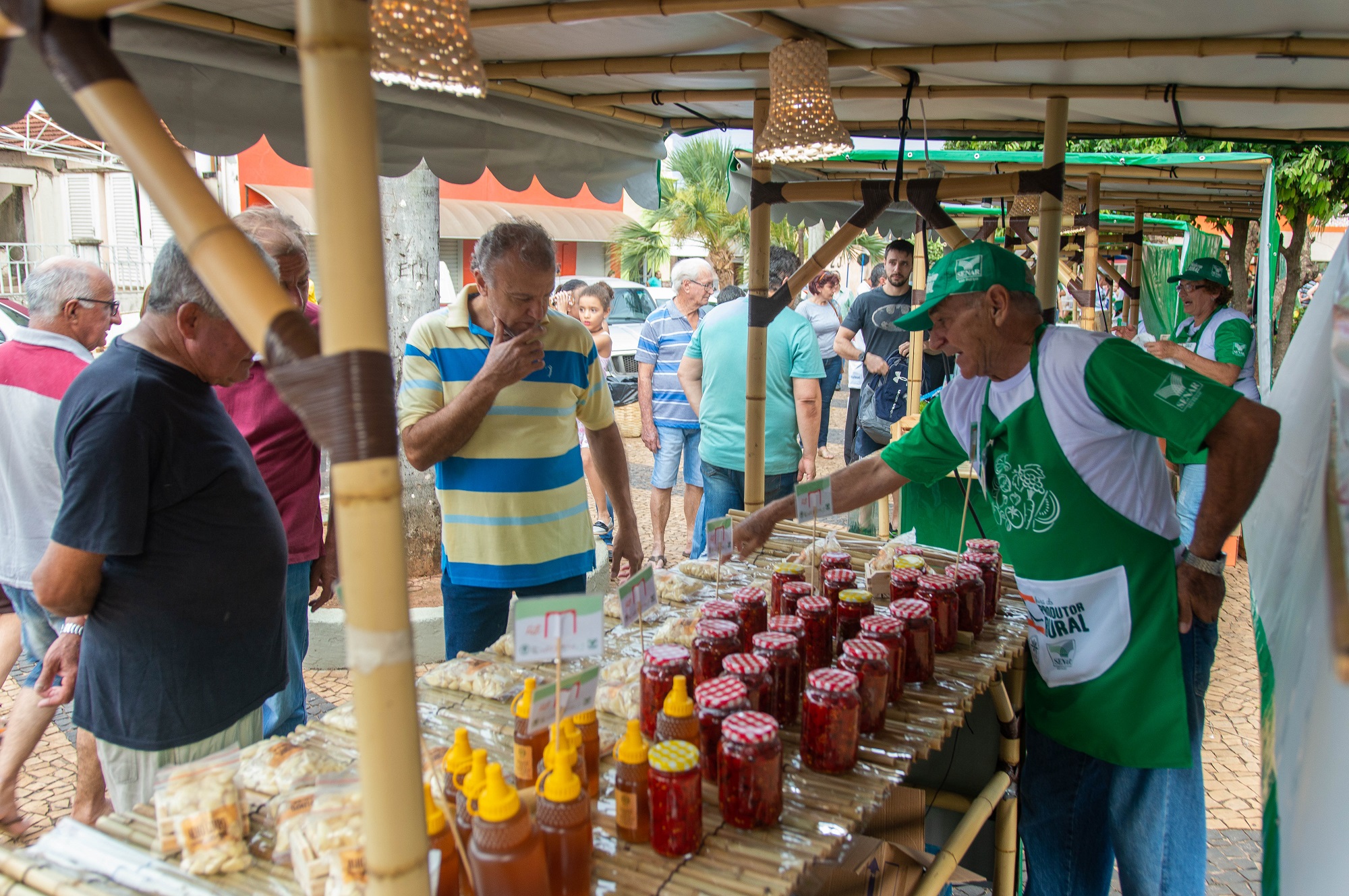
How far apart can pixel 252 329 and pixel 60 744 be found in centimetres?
383

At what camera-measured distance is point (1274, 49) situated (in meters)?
2.35

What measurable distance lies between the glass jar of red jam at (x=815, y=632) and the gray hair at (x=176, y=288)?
139 cm

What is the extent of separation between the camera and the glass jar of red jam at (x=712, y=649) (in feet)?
5.90

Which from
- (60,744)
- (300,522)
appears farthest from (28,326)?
(60,744)

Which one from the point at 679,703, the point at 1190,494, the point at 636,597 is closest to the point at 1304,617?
the point at 679,703

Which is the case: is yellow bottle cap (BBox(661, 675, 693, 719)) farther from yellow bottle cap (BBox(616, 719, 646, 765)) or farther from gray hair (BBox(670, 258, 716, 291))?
gray hair (BBox(670, 258, 716, 291))

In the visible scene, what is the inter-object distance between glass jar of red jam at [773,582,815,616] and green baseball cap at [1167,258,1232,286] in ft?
14.4

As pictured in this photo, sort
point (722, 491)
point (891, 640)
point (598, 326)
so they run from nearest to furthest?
point (891, 640) → point (722, 491) → point (598, 326)

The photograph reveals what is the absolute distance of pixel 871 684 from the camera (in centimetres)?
171

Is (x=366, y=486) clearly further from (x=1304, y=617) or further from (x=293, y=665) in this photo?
(x=293, y=665)

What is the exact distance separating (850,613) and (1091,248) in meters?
6.59

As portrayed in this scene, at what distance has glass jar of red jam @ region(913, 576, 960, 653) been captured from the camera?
2.13 m

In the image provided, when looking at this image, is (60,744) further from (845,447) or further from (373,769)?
(845,447)

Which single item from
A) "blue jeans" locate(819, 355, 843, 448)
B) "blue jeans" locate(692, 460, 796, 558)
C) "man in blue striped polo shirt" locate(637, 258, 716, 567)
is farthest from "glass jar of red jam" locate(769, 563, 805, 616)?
"blue jeans" locate(819, 355, 843, 448)
